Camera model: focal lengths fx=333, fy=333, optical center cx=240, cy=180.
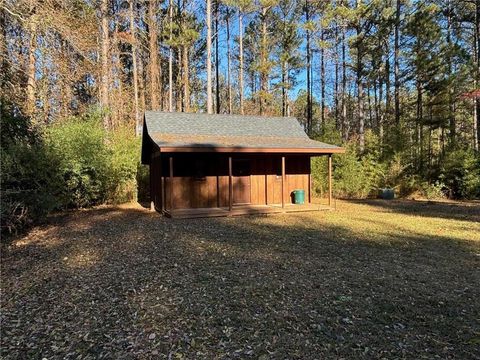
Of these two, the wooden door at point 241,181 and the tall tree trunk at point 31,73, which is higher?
the tall tree trunk at point 31,73

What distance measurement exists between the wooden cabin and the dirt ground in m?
3.37

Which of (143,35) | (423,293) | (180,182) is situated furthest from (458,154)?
(143,35)

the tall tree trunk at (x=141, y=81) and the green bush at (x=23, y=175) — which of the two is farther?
the tall tree trunk at (x=141, y=81)

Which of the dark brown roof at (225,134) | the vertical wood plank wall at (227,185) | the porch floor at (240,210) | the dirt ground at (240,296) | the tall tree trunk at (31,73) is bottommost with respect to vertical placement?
the dirt ground at (240,296)

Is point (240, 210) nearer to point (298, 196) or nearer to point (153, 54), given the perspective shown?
point (298, 196)

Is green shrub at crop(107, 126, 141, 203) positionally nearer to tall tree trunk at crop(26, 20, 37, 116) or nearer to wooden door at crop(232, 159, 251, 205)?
tall tree trunk at crop(26, 20, 37, 116)

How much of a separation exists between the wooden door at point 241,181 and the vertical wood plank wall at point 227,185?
0.57ft

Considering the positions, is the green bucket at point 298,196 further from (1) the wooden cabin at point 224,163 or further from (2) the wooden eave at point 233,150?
(2) the wooden eave at point 233,150

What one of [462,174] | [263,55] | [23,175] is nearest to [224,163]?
A: [23,175]

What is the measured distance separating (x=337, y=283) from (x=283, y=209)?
6985 millimetres

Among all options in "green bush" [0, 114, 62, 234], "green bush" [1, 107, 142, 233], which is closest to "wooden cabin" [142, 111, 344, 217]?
"green bush" [1, 107, 142, 233]

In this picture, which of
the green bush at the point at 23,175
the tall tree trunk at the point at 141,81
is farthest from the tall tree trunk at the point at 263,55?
the green bush at the point at 23,175

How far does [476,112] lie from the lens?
18812mm

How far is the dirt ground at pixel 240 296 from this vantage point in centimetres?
299
